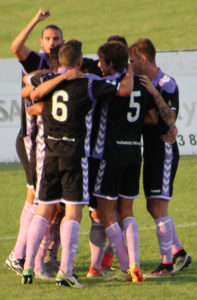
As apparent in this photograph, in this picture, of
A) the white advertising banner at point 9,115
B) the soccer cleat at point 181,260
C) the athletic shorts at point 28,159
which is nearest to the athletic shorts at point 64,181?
the athletic shorts at point 28,159

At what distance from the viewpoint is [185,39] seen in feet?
83.0

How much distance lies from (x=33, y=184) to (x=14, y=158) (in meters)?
6.71

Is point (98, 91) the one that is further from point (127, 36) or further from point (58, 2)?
point (58, 2)

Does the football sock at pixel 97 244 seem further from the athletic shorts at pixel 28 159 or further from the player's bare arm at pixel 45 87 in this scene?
the player's bare arm at pixel 45 87

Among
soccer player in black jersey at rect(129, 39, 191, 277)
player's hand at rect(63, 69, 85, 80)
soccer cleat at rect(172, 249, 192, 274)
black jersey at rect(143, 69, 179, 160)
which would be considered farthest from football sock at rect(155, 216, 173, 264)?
player's hand at rect(63, 69, 85, 80)

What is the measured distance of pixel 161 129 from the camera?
690 centimetres

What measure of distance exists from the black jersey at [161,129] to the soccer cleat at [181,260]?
2.91 feet

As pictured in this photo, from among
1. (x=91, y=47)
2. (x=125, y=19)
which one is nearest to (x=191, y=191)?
(x=91, y=47)

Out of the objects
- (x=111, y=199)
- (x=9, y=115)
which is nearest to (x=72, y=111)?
(x=111, y=199)

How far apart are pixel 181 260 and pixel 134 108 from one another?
1522 millimetres

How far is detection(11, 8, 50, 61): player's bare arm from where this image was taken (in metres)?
6.67

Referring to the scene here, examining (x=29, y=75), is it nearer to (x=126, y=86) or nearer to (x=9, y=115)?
(x=126, y=86)

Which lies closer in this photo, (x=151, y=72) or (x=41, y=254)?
(x=41, y=254)

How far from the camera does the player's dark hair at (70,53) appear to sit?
619 cm
